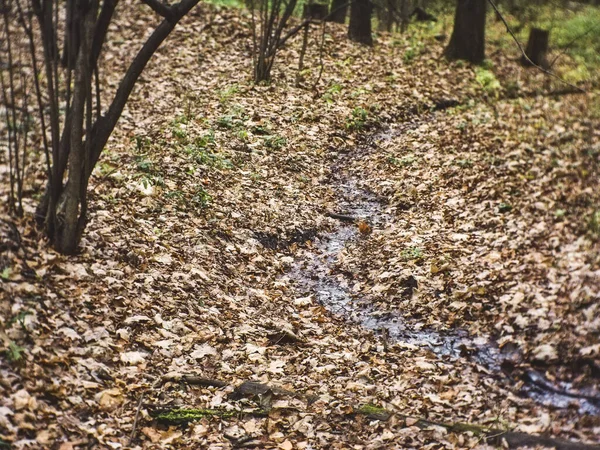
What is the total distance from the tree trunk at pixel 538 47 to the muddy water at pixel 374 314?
7.45 metres

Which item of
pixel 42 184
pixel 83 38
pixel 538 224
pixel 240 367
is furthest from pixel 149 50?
pixel 538 224

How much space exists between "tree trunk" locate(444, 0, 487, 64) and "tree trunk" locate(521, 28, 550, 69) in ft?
3.83

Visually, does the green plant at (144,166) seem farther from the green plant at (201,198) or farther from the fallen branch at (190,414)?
the fallen branch at (190,414)

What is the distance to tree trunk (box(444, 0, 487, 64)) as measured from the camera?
12.4 m

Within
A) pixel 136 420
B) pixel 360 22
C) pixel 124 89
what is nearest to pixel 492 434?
pixel 136 420

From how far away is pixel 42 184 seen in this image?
19.1 ft

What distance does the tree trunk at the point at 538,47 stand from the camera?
12843 millimetres

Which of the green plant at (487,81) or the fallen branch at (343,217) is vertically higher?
the green plant at (487,81)

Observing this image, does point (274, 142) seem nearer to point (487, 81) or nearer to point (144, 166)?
point (144, 166)

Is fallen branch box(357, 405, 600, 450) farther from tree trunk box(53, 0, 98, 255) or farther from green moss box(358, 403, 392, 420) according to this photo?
tree trunk box(53, 0, 98, 255)

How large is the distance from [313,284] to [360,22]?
8984 millimetres

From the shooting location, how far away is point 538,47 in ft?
42.6

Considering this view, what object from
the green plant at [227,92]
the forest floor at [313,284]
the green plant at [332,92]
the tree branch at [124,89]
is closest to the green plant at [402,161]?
the forest floor at [313,284]

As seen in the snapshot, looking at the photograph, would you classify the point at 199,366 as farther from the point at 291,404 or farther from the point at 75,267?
the point at 75,267
